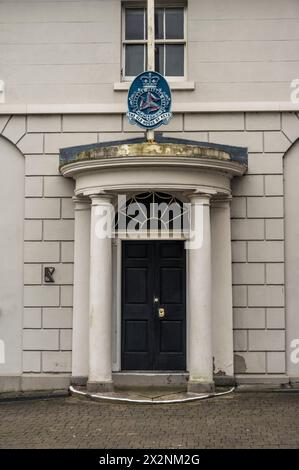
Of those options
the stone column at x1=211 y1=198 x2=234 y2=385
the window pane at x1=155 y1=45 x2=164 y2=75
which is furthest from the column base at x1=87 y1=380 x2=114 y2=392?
the window pane at x1=155 y1=45 x2=164 y2=75

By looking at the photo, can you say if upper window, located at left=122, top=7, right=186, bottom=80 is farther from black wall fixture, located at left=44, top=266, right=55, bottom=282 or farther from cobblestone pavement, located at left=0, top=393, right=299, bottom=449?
cobblestone pavement, located at left=0, top=393, right=299, bottom=449

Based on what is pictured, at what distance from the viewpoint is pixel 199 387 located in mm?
10961

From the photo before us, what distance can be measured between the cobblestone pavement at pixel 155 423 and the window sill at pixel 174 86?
582 cm

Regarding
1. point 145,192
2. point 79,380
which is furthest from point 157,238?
point 79,380

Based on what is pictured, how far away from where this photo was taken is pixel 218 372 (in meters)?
11.7

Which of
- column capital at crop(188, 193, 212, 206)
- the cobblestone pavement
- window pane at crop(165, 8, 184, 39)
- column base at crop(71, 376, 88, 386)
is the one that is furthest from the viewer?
window pane at crop(165, 8, 184, 39)

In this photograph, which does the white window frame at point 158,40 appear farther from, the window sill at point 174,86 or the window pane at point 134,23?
the window sill at point 174,86

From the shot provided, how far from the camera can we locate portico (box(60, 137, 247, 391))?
1102 cm

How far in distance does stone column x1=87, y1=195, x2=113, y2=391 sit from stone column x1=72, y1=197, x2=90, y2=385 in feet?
1.82

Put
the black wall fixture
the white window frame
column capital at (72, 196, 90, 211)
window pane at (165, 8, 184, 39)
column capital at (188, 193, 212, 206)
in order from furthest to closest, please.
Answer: window pane at (165, 8, 184, 39) → the white window frame → the black wall fixture → column capital at (72, 196, 90, 211) → column capital at (188, 193, 212, 206)

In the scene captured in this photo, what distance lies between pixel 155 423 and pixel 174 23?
775 centimetres

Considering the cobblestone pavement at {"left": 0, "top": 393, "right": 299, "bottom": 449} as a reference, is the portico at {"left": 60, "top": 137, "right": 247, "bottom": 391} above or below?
above

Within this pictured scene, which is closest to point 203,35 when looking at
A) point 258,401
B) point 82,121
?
point 82,121

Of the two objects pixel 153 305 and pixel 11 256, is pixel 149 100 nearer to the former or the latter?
pixel 153 305
